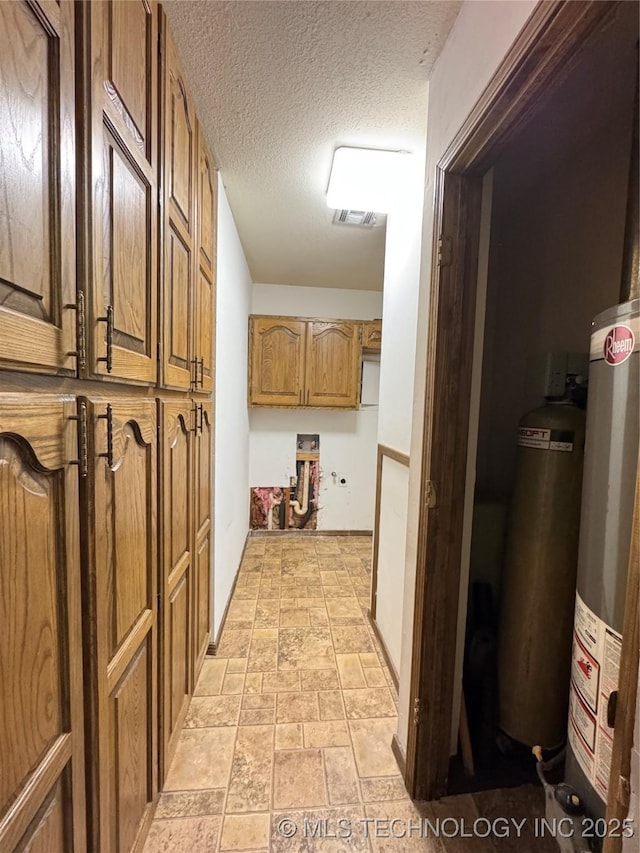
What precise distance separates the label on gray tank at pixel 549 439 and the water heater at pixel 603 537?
0.30 m

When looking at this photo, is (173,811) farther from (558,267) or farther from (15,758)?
(558,267)

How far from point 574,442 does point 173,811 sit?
188cm

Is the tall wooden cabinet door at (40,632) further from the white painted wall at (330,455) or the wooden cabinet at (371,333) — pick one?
the wooden cabinet at (371,333)

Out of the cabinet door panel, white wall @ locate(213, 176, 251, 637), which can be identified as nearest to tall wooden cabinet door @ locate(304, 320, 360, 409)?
white wall @ locate(213, 176, 251, 637)

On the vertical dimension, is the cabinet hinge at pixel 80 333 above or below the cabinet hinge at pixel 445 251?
below

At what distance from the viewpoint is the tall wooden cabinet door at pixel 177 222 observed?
1159 millimetres

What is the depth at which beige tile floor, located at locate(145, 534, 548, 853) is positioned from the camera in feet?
3.85

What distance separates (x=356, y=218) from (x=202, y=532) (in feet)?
6.82

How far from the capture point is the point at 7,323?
0.53 m

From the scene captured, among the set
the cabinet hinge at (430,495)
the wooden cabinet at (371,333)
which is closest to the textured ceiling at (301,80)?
the cabinet hinge at (430,495)

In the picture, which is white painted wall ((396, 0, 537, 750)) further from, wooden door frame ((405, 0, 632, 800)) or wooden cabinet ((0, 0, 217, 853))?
wooden cabinet ((0, 0, 217, 853))

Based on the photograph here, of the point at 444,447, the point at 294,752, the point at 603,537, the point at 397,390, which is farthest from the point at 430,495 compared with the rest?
the point at 294,752

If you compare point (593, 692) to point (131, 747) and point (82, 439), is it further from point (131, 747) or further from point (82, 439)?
point (82, 439)

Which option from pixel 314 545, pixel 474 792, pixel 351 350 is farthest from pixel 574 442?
pixel 314 545
